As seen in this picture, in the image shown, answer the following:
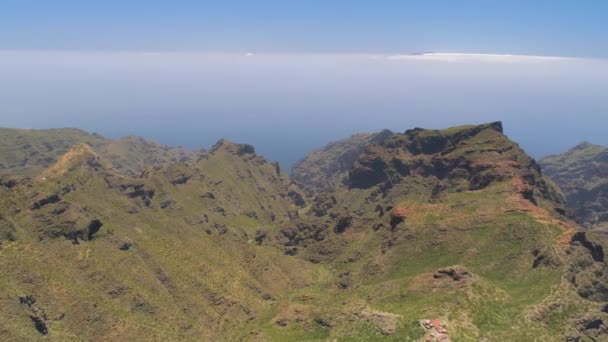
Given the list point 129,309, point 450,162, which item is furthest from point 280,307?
point 450,162

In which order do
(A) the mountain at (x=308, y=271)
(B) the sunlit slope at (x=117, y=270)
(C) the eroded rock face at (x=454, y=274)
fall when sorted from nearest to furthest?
(A) the mountain at (x=308, y=271)
(C) the eroded rock face at (x=454, y=274)
(B) the sunlit slope at (x=117, y=270)

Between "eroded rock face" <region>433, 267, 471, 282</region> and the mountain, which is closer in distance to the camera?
the mountain

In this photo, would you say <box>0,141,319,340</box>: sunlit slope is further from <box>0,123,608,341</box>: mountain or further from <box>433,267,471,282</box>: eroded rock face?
<box>433,267,471,282</box>: eroded rock face

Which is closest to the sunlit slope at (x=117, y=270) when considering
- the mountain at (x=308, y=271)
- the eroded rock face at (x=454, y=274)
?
the mountain at (x=308, y=271)

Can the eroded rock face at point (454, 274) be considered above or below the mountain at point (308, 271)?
above

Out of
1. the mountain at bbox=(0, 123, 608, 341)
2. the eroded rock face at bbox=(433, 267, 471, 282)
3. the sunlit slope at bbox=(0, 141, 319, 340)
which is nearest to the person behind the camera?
the mountain at bbox=(0, 123, 608, 341)

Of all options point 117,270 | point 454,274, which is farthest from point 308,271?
point 454,274

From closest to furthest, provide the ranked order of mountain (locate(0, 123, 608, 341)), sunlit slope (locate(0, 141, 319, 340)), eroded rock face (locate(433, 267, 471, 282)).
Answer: mountain (locate(0, 123, 608, 341)) → eroded rock face (locate(433, 267, 471, 282)) → sunlit slope (locate(0, 141, 319, 340))

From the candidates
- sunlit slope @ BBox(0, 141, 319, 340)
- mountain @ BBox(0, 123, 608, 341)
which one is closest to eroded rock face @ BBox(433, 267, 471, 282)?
mountain @ BBox(0, 123, 608, 341)

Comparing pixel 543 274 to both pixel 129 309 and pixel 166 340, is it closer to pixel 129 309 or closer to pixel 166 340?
pixel 166 340

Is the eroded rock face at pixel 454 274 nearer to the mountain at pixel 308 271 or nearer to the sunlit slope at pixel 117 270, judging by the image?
the mountain at pixel 308 271
